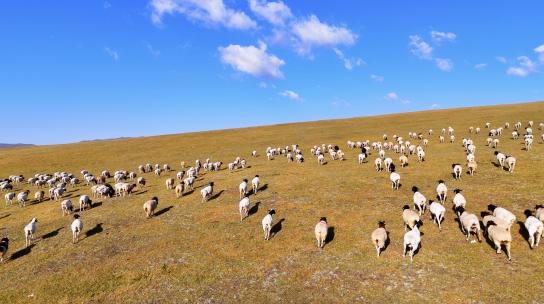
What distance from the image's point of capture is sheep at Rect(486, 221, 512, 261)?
19.1 metres

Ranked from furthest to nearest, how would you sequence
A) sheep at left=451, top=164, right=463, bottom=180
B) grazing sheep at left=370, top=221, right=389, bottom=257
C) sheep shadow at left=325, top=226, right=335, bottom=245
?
sheep at left=451, top=164, right=463, bottom=180
sheep shadow at left=325, top=226, right=335, bottom=245
grazing sheep at left=370, top=221, right=389, bottom=257

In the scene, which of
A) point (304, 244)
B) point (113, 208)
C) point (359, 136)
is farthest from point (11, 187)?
point (359, 136)

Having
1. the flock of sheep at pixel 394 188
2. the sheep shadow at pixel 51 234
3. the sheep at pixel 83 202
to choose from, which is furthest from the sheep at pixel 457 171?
the sheep at pixel 83 202

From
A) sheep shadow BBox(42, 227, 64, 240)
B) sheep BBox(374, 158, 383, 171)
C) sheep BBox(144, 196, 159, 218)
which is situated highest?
sheep BBox(374, 158, 383, 171)

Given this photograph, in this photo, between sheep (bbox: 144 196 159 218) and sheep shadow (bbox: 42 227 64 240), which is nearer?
sheep shadow (bbox: 42 227 64 240)

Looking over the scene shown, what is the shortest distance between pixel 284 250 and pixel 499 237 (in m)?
12.2

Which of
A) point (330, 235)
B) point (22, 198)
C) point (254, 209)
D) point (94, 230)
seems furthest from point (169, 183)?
point (330, 235)

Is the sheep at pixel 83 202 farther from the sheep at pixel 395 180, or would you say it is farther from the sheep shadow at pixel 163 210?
the sheep at pixel 395 180

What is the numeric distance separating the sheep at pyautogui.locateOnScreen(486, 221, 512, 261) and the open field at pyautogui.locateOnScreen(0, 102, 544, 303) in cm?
59

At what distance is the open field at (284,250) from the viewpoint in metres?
18.1

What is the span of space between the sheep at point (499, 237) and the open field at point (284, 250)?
1.92 ft

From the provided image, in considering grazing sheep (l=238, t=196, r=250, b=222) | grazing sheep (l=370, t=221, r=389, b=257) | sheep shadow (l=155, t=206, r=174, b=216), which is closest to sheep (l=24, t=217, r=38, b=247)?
sheep shadow (l=155, t=206, r=174, b=216)

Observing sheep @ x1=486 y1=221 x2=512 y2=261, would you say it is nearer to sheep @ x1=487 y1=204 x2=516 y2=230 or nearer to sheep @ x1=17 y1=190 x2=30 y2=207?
sheep @ x1=487 y1=204 x2=516 y2=230

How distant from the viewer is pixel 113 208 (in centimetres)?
3516
